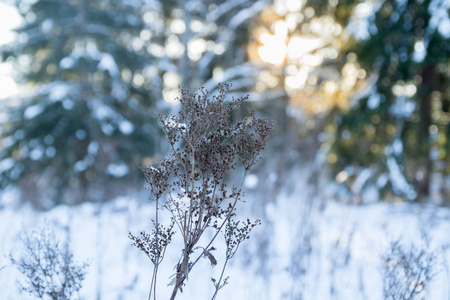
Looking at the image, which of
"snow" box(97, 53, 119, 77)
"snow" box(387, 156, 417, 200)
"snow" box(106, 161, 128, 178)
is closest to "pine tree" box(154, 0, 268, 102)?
"snow" box(97, 53, 119, 77)

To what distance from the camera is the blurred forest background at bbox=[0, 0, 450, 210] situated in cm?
841

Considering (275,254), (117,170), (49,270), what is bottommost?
(49,270)

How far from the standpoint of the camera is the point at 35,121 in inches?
404

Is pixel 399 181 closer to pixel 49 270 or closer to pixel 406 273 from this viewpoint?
pixel 406 273

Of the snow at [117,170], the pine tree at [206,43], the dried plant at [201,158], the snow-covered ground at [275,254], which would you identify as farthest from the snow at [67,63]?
the dried plant at [201,158]

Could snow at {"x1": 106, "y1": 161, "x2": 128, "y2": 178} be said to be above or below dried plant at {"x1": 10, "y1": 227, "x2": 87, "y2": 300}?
above

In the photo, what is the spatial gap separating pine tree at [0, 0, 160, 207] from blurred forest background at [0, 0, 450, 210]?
36mm

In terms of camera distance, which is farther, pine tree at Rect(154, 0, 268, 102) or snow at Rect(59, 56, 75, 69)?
pine tree at Rect(154, 0, 268, 102)

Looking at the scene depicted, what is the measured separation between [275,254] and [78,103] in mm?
7072

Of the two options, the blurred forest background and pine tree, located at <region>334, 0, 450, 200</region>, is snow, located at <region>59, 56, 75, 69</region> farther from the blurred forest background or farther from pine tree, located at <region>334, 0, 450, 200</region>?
pine tree, located at <region>334, 0, 450, 200</region>

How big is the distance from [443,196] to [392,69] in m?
2.85

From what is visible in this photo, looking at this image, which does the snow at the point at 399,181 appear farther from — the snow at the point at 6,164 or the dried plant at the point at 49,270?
the snow at the point at 6,164

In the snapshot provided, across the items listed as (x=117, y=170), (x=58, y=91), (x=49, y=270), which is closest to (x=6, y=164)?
(x=58, y=91)

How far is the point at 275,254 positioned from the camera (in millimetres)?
5270
